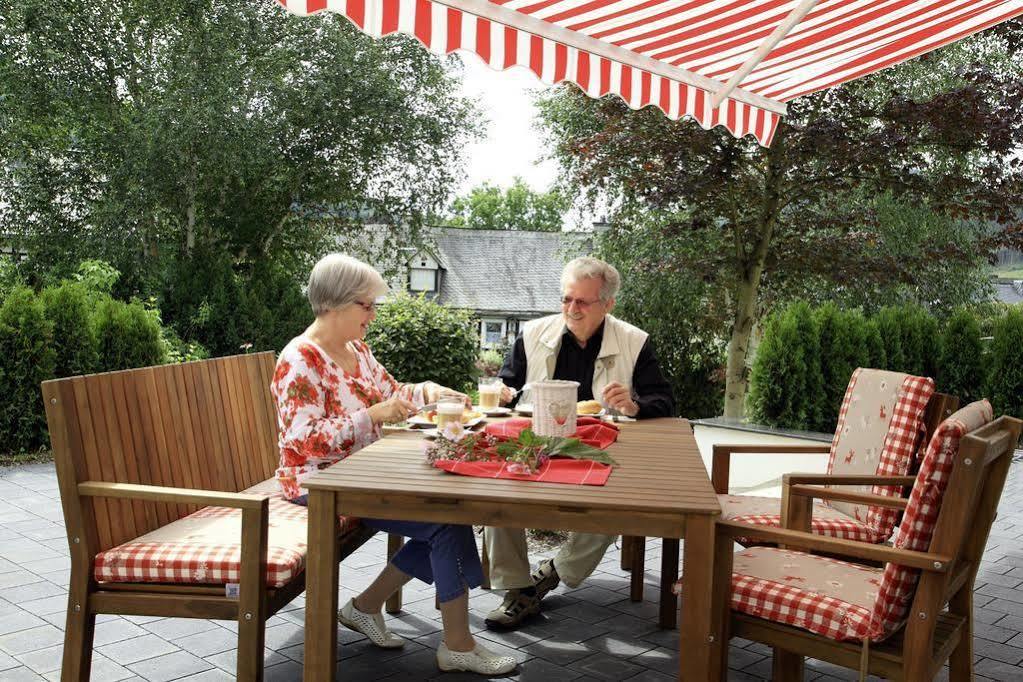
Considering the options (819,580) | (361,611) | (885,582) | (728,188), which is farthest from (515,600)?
(728,188)

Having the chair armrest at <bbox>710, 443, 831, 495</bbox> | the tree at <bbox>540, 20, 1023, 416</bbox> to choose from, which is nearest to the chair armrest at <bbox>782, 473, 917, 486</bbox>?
the chair armrest at <bbox>710, 443, 831, 495</bbox>

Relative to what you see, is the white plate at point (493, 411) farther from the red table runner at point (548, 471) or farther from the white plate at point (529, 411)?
the red table runner at point (548, 471)

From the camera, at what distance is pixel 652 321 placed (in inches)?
636

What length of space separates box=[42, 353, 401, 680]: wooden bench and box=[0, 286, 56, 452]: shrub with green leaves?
16.3 ft

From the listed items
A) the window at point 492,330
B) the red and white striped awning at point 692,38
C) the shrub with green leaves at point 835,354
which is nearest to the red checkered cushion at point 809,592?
the red and white striped awning at point 692,38

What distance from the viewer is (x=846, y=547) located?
255cm

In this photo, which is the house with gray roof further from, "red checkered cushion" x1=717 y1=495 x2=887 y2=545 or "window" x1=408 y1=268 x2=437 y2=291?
"red checkered cushion" x1=717 y1=495 x2=887 y2=545

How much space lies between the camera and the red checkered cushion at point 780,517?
3.64 metres

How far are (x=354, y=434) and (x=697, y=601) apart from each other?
1.36 m

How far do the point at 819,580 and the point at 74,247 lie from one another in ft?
48.0

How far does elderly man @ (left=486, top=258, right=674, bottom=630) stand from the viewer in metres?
3.99

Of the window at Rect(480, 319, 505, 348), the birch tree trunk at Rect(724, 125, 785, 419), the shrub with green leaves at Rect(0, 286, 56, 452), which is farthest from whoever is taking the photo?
the window at Rect(480, 319, 505, 348)

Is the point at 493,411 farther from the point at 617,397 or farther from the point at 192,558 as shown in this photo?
the point at 192,558

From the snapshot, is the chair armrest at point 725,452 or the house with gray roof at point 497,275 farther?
the house with gray roof at point 497,275
